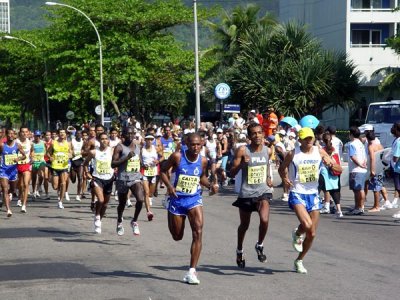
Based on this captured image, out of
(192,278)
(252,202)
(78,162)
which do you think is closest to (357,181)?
(252,202)

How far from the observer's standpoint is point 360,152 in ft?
55.8

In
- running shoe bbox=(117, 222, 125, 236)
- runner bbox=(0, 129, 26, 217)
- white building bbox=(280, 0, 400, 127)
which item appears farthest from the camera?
white building bbox=(280, 0, 400, 127)

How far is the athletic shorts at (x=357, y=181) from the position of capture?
1694 cm

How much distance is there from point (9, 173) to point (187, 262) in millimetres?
7890

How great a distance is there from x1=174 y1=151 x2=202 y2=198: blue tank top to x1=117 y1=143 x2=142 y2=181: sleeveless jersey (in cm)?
392

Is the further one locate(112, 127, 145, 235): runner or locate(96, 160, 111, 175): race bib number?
locate(96, 160, 111, 175): race bib number

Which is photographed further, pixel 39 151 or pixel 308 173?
pixel 39 151

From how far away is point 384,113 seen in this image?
30.7m

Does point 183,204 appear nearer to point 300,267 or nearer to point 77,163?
point 300,267

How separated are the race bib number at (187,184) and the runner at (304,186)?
45.3 inches

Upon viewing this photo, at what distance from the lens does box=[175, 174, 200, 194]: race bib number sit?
10.0m

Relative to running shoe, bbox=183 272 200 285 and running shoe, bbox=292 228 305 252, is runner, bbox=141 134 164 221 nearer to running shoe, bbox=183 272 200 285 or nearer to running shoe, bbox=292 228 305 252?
running shoe, bbox=292 228 305 252

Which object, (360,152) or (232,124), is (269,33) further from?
(360,152)

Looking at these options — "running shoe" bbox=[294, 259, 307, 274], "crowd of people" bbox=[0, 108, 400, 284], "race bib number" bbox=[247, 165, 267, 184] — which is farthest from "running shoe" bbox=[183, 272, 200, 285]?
"race bib number" bbox=[247, 165, 267, 184]
